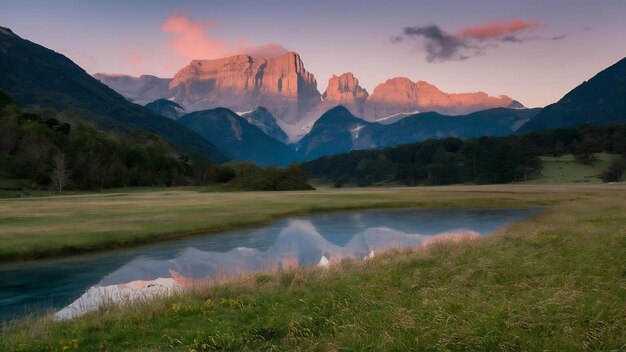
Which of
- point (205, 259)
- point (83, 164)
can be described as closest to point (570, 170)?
point (83, 164)

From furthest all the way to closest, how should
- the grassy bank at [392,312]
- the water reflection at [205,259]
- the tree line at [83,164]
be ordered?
the tree line at [83,164] → the water reflection at [205,259] → the grassy bank at [392,312]

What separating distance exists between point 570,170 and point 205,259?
179 meters

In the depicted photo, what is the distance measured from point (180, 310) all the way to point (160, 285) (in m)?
8.63

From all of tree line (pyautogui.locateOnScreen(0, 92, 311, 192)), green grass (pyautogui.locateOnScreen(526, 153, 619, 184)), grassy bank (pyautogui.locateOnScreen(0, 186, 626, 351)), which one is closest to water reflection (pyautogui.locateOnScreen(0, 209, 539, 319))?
grassy bank (pyautogui.locateOnScreen(0, 186, 626, 351))

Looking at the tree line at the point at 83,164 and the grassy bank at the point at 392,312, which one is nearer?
the grassy bank at the point at 392,312

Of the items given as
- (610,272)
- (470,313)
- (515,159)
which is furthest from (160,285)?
(515,159)

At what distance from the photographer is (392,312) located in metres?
12.0

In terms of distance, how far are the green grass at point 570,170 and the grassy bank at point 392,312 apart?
513 feet

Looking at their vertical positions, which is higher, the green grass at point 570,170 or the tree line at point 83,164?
the tree line at point 83,164

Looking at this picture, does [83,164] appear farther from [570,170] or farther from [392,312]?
[570,170]

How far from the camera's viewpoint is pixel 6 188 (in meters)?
87.6

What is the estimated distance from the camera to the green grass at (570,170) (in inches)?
6130

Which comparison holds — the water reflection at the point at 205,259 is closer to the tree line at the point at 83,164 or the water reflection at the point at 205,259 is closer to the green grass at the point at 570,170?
the tree line at the point at 83,164

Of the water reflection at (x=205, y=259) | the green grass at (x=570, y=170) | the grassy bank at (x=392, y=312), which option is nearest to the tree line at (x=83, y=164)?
the water reflection at (x=205, y=259)
